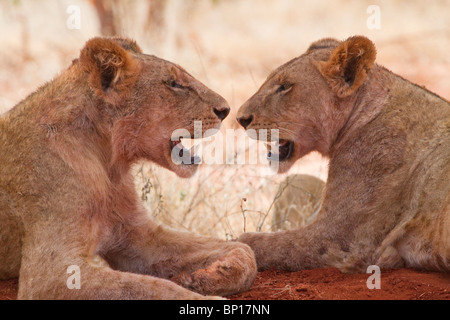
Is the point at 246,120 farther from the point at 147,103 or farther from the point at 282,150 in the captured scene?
the point at 147,103

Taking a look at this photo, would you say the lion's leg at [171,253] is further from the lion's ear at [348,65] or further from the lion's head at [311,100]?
the lion's ear at [348,65]

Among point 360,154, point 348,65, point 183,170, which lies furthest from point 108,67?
point 360,154

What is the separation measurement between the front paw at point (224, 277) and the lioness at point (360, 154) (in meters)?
0.71

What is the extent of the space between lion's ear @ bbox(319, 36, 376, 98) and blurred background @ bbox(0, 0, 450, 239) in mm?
6097

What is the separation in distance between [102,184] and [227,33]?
14359 millimetres

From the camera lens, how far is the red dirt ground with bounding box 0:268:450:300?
173 inches

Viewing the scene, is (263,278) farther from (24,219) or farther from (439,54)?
(439,54)

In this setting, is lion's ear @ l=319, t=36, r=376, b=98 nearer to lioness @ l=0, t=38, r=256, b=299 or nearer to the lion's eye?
the lion's eye

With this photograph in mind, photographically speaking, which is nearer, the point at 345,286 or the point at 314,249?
the point at 345,286

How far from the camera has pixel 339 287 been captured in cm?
463

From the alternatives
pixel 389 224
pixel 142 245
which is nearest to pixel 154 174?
pixel 142 245

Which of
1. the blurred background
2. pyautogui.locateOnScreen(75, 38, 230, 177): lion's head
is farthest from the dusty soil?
the blurred background

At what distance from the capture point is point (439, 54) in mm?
16281

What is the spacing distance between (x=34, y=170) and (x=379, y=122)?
2537mm
